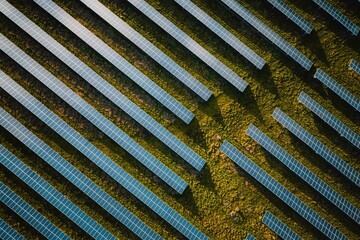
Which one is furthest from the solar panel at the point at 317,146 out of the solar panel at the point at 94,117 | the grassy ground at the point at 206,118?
the solar panel at the point at 94,117

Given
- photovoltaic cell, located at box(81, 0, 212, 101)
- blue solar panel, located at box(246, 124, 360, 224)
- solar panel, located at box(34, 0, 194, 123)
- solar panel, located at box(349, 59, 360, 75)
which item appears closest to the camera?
solar panel, located at box(34, 0, 194, 123)

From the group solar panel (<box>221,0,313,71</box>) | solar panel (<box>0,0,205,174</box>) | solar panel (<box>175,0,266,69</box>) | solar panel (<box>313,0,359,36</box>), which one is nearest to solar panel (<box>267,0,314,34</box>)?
solar panel (<box>221,0,313,71</box>)

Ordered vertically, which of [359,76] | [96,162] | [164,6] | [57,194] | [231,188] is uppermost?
[359,76]

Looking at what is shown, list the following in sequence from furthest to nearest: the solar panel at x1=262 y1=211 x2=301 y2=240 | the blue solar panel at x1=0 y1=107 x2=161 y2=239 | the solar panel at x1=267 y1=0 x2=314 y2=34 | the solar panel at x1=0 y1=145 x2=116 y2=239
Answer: the solar panel at x1=267 y1=0 x2=314 y2=34 < the solar panel at x1=262 y1=211 x2=301 y2=240 < the blue solar panel at x1=0 y1=107 x2=161 y2=239 < the solar panel at x1=0 y1=145 x2=116 y2=239

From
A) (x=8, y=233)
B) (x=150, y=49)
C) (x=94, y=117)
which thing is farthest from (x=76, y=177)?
(x=150, y=49)

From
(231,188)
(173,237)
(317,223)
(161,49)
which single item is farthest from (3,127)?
(317,223)

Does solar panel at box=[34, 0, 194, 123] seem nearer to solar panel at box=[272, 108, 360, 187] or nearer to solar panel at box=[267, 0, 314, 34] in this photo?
solar panel at box=[272, 108, 360, 187]

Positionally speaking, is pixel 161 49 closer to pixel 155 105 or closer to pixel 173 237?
pixel 155 105
